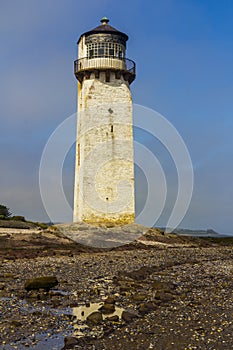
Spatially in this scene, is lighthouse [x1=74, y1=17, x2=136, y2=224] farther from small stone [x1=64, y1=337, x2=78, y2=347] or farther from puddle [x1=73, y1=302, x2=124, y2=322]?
small stone [x1=64, y1=337, x2=78, y2=347]

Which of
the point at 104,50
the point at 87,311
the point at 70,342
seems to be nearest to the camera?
the point at 70,342

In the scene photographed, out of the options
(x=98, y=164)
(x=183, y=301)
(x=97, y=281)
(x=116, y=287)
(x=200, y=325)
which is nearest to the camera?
(x=200, y=325)

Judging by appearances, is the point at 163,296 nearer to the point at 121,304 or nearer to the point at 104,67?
the point at 121,304

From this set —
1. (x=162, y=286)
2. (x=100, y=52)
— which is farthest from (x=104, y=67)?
(x=162, y=286)

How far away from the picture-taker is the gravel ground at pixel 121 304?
25.2ft

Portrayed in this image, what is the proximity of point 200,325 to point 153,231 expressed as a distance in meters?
22.8

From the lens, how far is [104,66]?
3100 centimetres

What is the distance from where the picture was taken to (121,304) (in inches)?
407

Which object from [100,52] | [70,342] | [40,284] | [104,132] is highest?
[100,52]

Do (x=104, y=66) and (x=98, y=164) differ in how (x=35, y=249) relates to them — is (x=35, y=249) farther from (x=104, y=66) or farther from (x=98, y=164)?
(x=104, y=66)

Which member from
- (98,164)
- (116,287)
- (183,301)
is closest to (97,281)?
(116,287)

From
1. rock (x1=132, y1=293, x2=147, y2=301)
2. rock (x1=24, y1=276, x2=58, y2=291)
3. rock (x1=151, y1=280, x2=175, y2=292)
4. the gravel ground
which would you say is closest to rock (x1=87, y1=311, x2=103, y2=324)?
the gravel ground

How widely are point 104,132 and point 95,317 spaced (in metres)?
22.7

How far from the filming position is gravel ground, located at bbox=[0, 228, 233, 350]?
7688 millimetres
